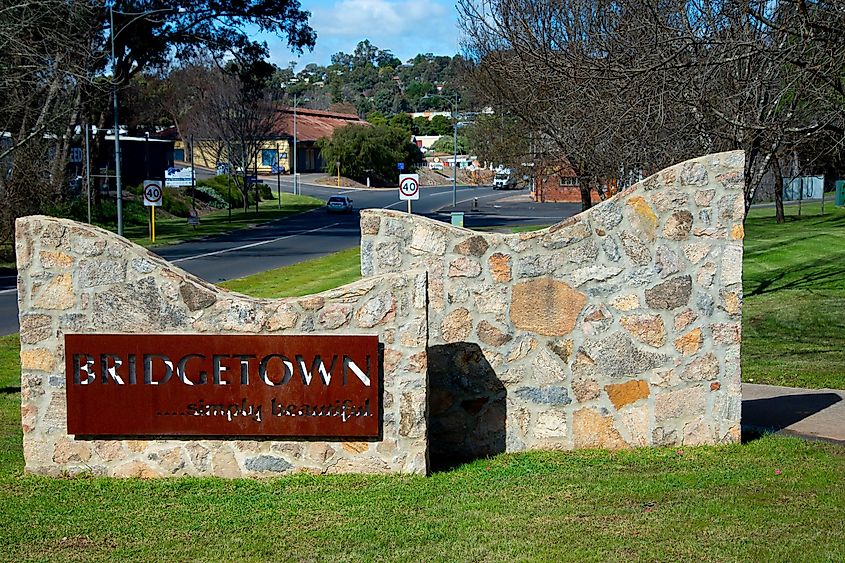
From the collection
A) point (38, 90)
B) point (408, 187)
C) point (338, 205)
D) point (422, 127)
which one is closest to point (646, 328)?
point (38, 90)

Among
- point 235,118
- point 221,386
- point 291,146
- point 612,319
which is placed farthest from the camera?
point 291,146

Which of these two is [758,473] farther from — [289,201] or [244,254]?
[289,201]

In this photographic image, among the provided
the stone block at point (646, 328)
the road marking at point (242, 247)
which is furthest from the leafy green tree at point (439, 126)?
the stone block at point (646, 328)

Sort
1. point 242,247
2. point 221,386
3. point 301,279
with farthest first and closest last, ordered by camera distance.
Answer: point 242,247 < point 301,279 < point 221,386

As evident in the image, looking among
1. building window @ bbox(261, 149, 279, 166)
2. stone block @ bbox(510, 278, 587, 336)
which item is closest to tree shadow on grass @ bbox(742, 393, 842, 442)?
stone block @ bbox(510, 278, 587, 336)

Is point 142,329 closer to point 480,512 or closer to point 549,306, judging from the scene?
point 480,512

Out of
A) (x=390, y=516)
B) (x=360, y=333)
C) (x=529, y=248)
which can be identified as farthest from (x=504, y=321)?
(x=390, y=516)

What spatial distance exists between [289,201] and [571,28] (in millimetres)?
57878

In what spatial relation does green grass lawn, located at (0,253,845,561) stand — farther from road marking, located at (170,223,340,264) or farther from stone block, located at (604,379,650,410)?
road marking, located at (170,223,340,264)

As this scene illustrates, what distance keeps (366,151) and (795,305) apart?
79.5m

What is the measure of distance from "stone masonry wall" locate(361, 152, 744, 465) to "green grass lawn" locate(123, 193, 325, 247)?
30.9 meters

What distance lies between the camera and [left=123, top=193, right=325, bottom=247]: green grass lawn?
140 ft

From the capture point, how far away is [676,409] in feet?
25.9

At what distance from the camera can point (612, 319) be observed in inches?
308
